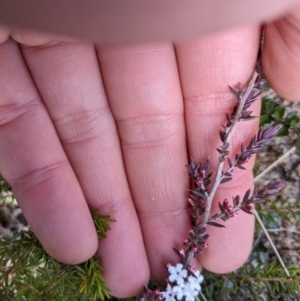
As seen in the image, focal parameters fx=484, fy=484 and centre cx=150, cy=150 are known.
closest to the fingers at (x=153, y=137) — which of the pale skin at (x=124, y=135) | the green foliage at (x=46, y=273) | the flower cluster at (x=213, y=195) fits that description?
the pale skin at (x=124, y=135)

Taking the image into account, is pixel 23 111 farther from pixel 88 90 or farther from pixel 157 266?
pixel 157 266

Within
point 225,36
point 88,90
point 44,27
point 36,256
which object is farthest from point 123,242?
point 44,27

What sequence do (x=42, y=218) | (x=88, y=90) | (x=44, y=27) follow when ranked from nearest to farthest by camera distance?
(x=44, y=27) → (x=42, y=218) → (x=88, y=90)

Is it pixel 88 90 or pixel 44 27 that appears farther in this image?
pixel 88 90

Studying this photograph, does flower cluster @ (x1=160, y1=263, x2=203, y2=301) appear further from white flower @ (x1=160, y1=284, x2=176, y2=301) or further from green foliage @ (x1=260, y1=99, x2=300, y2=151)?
green foliage @ (x1=260, y1=99, x2=300, y2=151)

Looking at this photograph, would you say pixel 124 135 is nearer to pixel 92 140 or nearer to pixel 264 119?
pixel 92 140

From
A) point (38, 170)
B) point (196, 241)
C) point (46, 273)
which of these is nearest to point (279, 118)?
point (196, 241)
